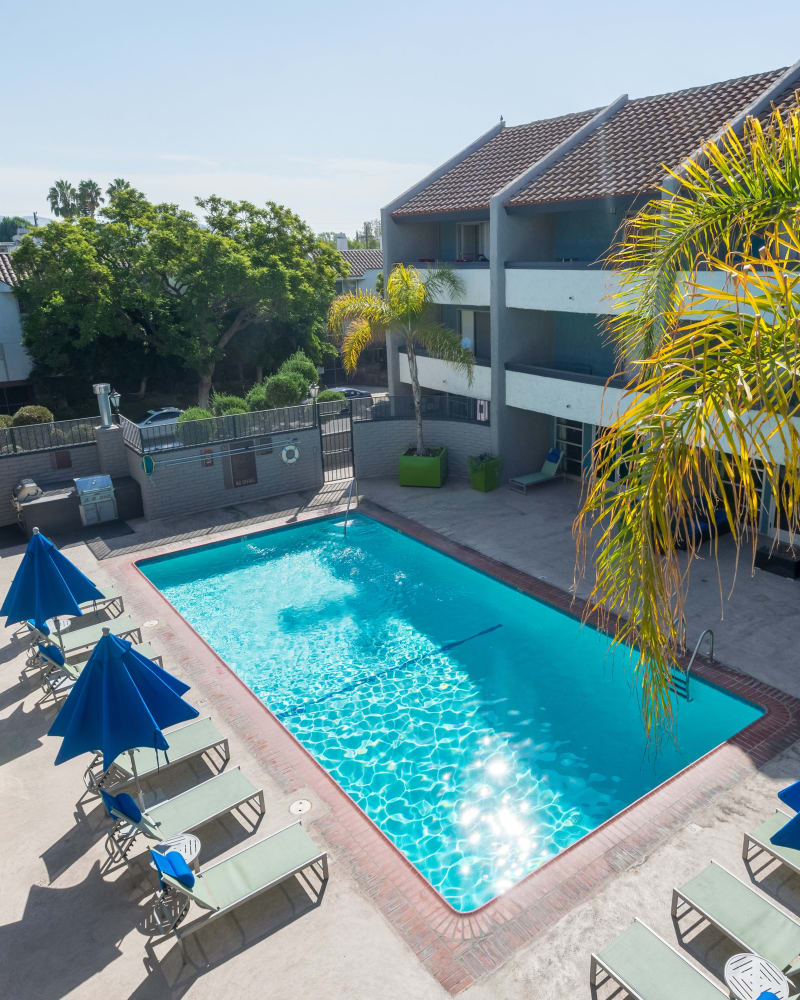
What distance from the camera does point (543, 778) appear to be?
11.1 meters

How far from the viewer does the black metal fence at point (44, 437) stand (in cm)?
2131

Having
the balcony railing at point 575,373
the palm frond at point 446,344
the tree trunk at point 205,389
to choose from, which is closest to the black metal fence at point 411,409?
the palm frond at point 446,344

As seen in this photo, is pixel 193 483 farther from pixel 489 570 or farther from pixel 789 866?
pixel 789 866

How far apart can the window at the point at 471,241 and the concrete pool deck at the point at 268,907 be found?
694 inches

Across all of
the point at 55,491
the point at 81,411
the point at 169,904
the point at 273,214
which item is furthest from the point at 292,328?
the point at 169,904

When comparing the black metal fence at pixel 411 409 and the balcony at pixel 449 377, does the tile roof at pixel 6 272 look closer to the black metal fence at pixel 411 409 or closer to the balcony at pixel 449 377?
the balcony at pixel 449 377

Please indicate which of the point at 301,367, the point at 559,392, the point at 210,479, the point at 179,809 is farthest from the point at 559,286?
the point at 301,367

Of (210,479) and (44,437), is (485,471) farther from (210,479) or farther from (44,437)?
(44,437)

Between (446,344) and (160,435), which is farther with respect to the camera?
(446,344)

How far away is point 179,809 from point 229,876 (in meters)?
1.47

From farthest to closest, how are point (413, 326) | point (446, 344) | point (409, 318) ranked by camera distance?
point (413, 326) → point (409, 318) → point (446, 344)

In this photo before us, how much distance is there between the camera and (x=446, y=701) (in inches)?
511

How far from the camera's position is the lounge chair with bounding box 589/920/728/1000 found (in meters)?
6.97

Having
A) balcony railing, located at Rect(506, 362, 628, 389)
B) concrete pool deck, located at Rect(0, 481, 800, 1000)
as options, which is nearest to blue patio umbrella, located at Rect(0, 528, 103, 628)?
concrete pool deck, located at Rect(0, 481, 800, 1000)
